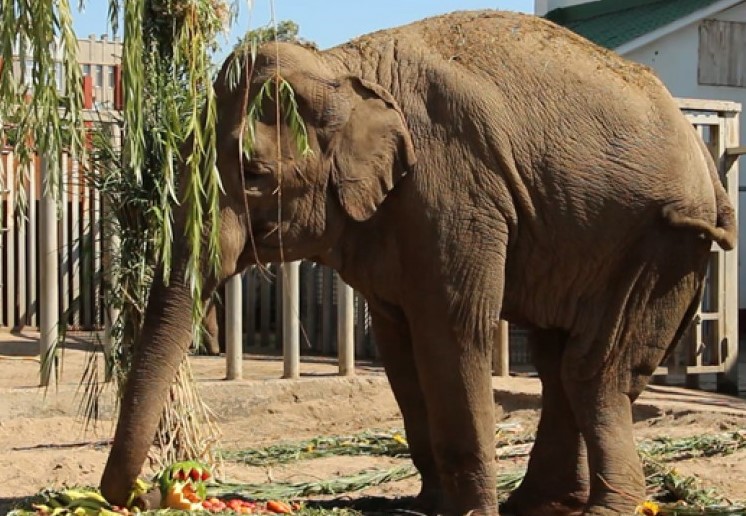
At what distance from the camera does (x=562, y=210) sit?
6441mm

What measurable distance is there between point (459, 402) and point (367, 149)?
1.22m

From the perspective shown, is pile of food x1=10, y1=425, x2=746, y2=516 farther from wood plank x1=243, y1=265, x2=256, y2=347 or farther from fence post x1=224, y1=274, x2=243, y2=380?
wood plank x1=243, y1=265, x2=256, y2=347

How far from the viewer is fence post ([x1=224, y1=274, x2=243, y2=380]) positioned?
10.9m

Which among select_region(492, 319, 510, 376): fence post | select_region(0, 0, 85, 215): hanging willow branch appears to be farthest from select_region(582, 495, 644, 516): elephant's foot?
select_region(492, 319, 510, 376): fence post

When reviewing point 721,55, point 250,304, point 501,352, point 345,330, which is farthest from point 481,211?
point 721,55

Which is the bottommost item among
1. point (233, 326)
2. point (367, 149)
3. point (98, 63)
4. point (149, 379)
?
point (149, 379)

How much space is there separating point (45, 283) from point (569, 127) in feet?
16.9

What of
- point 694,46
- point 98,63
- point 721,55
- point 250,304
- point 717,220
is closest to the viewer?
point 717,220

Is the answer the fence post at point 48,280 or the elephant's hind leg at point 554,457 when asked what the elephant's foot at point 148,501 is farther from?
the fence post at point 48,280

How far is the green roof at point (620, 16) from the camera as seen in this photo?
21594 millimetres

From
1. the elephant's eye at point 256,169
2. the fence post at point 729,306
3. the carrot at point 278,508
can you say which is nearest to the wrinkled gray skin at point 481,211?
the elephant's eye at point 256,169

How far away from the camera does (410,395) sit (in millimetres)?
6996

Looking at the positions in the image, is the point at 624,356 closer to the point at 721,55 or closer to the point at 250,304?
the point at 250,304

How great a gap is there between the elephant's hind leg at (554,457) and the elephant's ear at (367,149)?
51.3 inches
